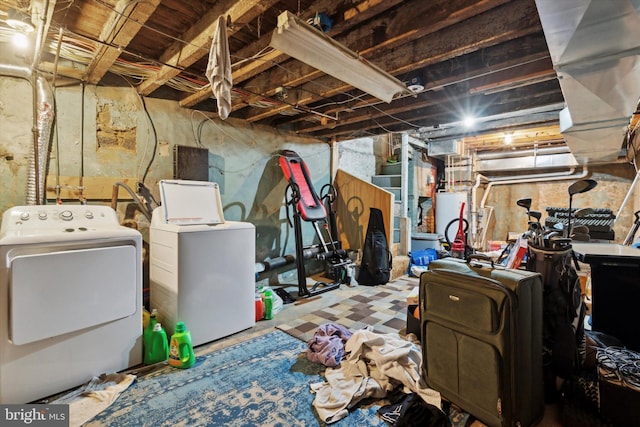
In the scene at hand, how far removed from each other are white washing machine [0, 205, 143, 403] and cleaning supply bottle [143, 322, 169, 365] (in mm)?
59

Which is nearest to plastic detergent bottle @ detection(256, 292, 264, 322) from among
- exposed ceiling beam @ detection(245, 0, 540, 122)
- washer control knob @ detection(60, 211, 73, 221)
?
washer control knob @ detection(60, 211, 73, 221)

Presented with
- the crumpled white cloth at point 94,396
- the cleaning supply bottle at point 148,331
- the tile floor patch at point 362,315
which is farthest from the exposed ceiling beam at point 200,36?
the tile floor patch at point 362,315

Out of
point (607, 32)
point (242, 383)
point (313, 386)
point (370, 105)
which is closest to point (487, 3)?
point (607, 32)

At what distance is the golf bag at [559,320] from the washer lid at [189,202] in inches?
99.4

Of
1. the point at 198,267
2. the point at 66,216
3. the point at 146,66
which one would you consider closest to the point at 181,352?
the point at 198,267

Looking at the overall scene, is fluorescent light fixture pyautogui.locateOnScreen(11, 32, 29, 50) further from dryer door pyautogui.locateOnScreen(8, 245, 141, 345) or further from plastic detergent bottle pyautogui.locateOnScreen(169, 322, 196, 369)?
plastic detergent bottle pyautogui.locateOnScreen(169, 322, 196, 369)

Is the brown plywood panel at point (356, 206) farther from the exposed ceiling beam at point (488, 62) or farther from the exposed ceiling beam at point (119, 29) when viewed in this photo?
the exposed ceiling beam at point (119, 29)

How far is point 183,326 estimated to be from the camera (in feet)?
6.89

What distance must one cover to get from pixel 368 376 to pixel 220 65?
2135mm

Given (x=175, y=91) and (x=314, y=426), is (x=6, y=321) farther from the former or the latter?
(x=175, y=91)

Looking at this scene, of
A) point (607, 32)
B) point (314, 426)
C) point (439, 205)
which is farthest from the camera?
point (439, 205)

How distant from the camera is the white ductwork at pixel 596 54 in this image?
3.86ft

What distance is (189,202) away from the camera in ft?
8.83

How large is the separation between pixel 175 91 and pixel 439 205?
5597mm
